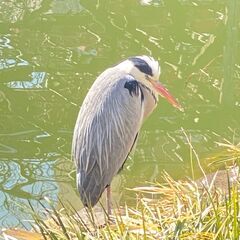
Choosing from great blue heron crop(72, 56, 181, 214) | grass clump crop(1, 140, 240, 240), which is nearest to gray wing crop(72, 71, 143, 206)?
great blue heron crop(72, 56, 181, 214)

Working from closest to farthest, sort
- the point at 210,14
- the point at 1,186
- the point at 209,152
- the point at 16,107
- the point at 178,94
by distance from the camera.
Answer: the point at 1,186 → the point at 209,152 → the point at 16,107 → the point at 178,94 → the point at 210,14

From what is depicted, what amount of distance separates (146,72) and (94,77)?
2.55 m

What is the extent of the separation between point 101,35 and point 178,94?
157cm

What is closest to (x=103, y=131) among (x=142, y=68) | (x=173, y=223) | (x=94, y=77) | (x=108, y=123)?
(x=108, y=123)

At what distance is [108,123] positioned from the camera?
3.77 metres

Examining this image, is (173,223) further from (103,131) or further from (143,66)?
(143,66)

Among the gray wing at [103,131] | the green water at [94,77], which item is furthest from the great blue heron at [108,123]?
the green water at [94,77]

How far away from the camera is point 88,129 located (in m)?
3.71

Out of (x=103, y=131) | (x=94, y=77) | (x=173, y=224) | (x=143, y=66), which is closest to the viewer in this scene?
(x=173, y=224)

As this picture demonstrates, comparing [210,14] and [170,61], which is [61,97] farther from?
[210,14]

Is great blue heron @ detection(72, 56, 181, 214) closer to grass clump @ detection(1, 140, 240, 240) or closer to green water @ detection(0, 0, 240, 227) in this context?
green water @ detection(0, 0, 240, 227)

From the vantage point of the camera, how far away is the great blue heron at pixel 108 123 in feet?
12.2

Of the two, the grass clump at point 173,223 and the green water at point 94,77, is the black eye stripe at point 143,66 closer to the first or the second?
the green water at point 94,77

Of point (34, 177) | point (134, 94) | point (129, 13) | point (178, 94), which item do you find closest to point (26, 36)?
point (129, 13)
